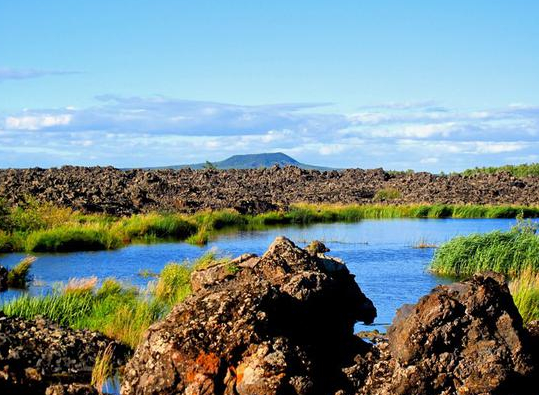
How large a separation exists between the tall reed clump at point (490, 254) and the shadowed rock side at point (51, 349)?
14351 millimetres

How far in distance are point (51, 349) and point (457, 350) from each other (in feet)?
19.2

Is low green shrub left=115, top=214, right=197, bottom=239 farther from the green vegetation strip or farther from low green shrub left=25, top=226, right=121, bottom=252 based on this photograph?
the green vegetation strip

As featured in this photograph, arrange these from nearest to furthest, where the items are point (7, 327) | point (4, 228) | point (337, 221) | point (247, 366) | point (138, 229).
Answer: point (247, 366) → point (7, 327) → point (4, 228) → point (138, 229) → point (337, 221)

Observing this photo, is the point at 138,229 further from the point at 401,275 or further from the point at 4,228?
the point at 401,275

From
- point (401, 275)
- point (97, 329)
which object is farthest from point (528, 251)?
point (97, 329)

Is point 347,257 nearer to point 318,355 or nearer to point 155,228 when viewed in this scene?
point 155,228

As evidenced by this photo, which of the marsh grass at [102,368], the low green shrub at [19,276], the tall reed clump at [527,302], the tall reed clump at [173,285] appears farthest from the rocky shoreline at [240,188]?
the marsh grass at [102,368]

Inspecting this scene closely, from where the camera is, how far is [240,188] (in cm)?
6412

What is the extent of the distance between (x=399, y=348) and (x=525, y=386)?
4.57ft

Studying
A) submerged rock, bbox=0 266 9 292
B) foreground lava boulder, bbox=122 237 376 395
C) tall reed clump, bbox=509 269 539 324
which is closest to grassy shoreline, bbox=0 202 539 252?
submerged rock, bbox=0 266 9 292

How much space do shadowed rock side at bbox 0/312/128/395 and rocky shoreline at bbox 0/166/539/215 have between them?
1158 inches

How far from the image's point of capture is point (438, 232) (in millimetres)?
41219

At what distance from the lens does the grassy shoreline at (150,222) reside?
32000 mm

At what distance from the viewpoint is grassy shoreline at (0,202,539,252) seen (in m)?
32.0
